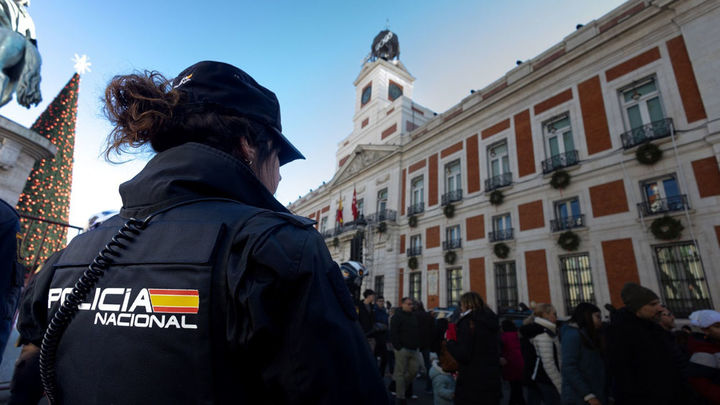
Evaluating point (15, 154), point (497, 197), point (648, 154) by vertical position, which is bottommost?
point (15, 154)

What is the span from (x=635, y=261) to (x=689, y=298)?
1.60 meters

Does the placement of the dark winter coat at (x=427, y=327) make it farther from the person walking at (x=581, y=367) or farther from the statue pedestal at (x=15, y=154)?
the statue pedestal at (x=15, y=154)

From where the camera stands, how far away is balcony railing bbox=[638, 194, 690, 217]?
10.2 m

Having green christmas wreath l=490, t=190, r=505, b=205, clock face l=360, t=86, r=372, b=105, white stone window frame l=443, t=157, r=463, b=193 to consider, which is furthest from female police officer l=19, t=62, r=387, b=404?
clock face l=360, t=86, r=372, b=105

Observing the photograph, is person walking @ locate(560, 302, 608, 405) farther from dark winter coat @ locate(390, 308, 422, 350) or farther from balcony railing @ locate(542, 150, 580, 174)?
balcony railing @ locate(542, 150, 580, 174)

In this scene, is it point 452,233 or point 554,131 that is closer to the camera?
point 554,131

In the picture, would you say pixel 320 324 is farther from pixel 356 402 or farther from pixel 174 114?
pixel 174 114

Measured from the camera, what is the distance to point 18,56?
5910mm

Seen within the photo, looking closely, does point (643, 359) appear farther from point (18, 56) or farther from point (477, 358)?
point (18, 56)

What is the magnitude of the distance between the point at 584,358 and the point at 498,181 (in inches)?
524

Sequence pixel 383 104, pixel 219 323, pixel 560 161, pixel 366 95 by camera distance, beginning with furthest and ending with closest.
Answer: pixel 366 95, pixel 383 104, pixel 560 161, pixel 219 323

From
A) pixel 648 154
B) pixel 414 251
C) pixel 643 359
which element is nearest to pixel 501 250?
pixel 414 251

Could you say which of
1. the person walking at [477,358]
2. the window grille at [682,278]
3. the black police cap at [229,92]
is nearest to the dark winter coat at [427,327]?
the person walking at [477,358]

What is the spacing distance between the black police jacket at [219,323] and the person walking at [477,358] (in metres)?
3.47
